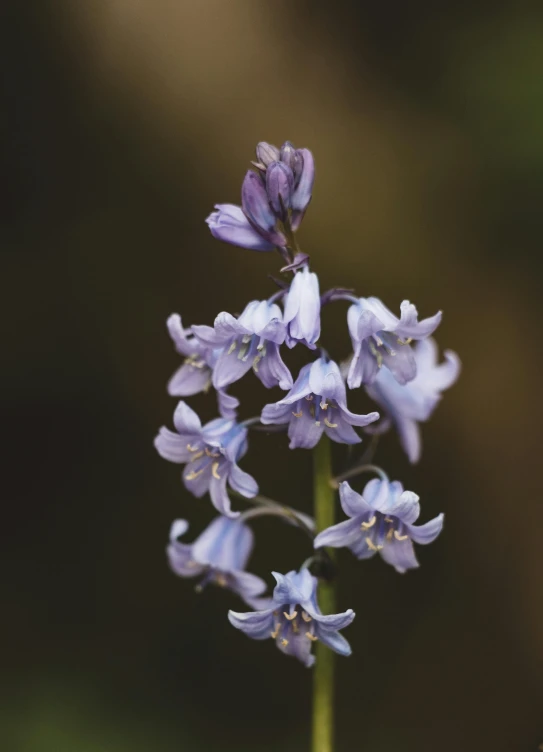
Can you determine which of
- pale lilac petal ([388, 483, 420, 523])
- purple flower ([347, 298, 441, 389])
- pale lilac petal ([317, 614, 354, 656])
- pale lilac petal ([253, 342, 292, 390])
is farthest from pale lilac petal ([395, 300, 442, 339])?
pale lilac petal ([317, 614, 354, 656])

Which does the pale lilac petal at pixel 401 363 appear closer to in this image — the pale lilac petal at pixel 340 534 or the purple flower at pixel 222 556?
the pale lilac petal at pixel 340 534

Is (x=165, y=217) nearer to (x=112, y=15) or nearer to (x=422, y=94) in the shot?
(x=112, y=15)

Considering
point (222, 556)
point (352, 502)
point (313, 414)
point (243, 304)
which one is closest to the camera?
point (352, 502)

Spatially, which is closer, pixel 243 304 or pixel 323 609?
pixel 323 609

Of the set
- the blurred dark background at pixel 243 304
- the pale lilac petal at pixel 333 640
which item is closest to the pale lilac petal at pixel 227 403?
the pale lilac petal at pixel 333 640

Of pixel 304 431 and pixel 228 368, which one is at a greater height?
pixel 228 368

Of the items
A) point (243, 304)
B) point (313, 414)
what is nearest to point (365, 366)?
point (313, 414)

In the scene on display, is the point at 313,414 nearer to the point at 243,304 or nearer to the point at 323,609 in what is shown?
the point at 323,609
